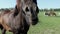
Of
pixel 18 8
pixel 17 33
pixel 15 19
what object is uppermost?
pixel 18 8

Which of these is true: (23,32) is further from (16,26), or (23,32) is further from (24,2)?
(24,2)

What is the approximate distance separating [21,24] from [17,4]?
808mm

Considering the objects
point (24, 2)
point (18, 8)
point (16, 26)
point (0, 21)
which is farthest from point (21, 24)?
point (0, 21)

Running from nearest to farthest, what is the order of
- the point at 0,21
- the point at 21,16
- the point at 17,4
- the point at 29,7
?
the point at 29,7, the point at 17,4, the point at 21,16, the point at 0,21

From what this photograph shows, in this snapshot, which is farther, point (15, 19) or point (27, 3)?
point (15, 19)

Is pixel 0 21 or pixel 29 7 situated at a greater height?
pixel 29 7

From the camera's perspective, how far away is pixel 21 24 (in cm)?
580

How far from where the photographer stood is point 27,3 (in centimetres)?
418

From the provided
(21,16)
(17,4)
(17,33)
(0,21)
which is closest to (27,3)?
(17,4)

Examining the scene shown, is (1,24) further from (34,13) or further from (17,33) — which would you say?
(34,13)

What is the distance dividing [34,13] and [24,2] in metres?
0.52

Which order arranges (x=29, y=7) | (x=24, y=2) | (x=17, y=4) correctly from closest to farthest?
(x=29, y=7) < (x=24, y=2) < (x=17, y=4)

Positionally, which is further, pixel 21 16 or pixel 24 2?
pixel 21 16

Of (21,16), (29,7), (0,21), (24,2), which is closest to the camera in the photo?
(29,7)
